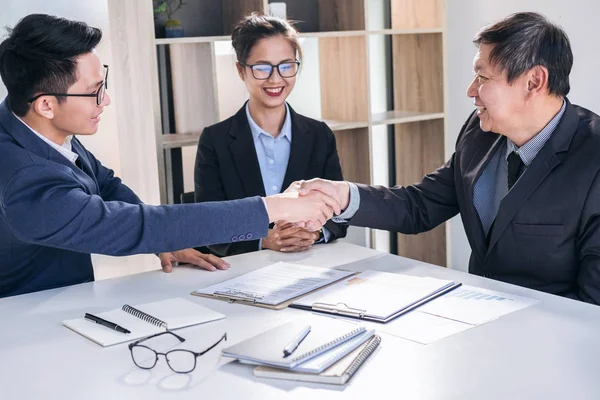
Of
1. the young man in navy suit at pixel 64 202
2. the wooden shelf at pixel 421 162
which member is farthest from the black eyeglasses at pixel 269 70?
the wooden shelf at pixel 421 162

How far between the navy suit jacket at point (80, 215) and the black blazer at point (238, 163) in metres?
0.93

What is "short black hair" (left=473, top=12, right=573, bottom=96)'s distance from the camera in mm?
2199

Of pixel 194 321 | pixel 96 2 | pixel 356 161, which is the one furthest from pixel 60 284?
pixel 356 161

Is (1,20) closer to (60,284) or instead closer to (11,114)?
(11,114)

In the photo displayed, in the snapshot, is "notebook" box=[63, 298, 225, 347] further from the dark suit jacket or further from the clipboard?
the dark suit jacket

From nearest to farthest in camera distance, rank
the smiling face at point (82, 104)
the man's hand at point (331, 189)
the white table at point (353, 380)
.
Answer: the white table at point (353, 380) < the smiling face at point (82, 104) < the man's hand at point (331, 189)

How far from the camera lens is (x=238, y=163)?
9.78ft

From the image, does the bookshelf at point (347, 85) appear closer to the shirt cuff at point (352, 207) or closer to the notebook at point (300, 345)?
the shirt cuff at point (352, 207)

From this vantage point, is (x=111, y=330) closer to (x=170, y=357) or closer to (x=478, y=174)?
(x=170, y=357)

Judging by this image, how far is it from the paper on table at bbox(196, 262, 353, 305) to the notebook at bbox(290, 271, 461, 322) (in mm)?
42

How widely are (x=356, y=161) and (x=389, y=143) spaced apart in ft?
2.48

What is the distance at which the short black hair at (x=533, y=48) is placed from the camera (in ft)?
7.22

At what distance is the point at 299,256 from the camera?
234cm

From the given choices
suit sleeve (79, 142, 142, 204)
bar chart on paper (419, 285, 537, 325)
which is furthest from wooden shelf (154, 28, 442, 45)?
bar chart on paper (419, 285, 537, 325)
